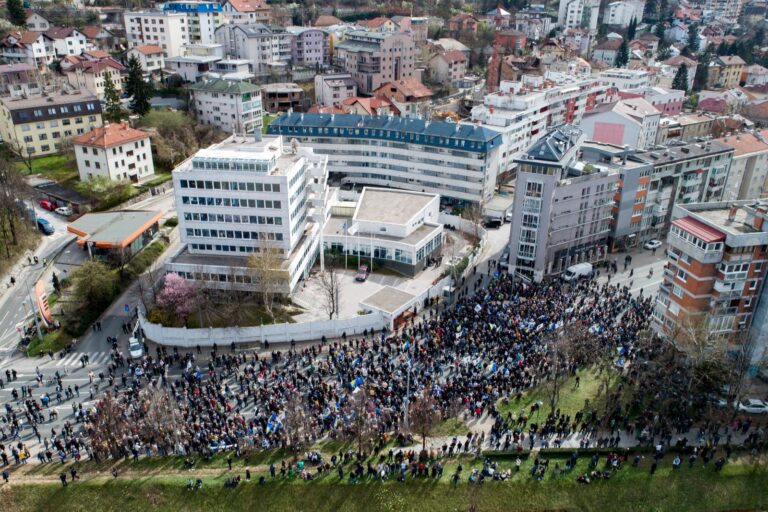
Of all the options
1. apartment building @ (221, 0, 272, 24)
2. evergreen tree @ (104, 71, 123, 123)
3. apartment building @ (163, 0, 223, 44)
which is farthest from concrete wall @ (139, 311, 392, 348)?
apartment building @ (221, 0, 272, 24)

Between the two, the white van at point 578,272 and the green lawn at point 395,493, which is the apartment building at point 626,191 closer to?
the white van at point 578,272

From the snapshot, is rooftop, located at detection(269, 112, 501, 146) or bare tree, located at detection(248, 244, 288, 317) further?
rooftop, located at detection(269, 112, 501, 146)

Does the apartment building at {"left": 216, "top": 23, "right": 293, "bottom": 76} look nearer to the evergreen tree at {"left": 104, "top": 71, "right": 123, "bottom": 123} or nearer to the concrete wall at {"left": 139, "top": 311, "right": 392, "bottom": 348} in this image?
the evergreen tree at {"left": 104, "top": 71, "right": 123, "bottom": 123}

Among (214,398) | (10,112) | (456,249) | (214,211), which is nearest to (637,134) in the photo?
(456,249)

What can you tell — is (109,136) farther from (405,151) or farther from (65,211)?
(405,151)

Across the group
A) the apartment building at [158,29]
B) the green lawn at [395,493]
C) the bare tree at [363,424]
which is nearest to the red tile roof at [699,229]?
the green lawn at [395,493]

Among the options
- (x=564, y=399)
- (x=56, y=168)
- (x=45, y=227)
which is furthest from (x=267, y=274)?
(x=56, y=168)

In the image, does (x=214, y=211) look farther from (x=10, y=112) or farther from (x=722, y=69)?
(x=722, y=69)
